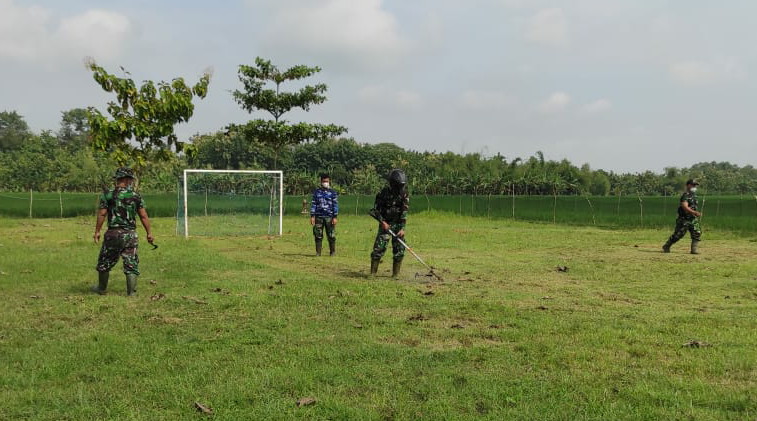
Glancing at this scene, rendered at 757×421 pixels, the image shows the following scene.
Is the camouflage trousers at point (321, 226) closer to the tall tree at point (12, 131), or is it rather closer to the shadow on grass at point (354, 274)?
the shadow on grass at point (354, 274)

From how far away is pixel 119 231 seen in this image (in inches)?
308

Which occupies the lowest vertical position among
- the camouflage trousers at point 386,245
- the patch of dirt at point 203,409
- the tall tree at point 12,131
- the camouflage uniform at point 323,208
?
the patch of dirt at point 203,409

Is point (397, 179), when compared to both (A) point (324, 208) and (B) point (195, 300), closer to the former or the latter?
(A) point (324, 208)

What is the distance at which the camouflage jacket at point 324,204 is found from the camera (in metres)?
Answer: 12.6

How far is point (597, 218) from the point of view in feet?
86.5

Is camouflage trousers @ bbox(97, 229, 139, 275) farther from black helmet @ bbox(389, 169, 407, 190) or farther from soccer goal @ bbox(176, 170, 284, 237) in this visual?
soccer goal @ bbox(176, 170, 284, 237)

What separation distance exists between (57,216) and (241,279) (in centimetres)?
2396

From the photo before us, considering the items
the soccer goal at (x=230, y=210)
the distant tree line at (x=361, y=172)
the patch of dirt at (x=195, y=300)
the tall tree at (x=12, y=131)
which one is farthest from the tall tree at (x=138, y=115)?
the tall tree at (x=12, y=131)

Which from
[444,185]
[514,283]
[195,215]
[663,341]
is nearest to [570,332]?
[663,341]

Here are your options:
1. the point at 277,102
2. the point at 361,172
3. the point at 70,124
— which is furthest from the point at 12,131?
the point at 277,102

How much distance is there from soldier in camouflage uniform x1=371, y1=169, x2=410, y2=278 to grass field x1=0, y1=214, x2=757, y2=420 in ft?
1.61

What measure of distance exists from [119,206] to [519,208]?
27.0m

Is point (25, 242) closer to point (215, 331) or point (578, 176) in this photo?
point (215, 331)

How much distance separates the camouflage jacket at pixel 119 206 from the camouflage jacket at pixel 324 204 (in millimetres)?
5086
